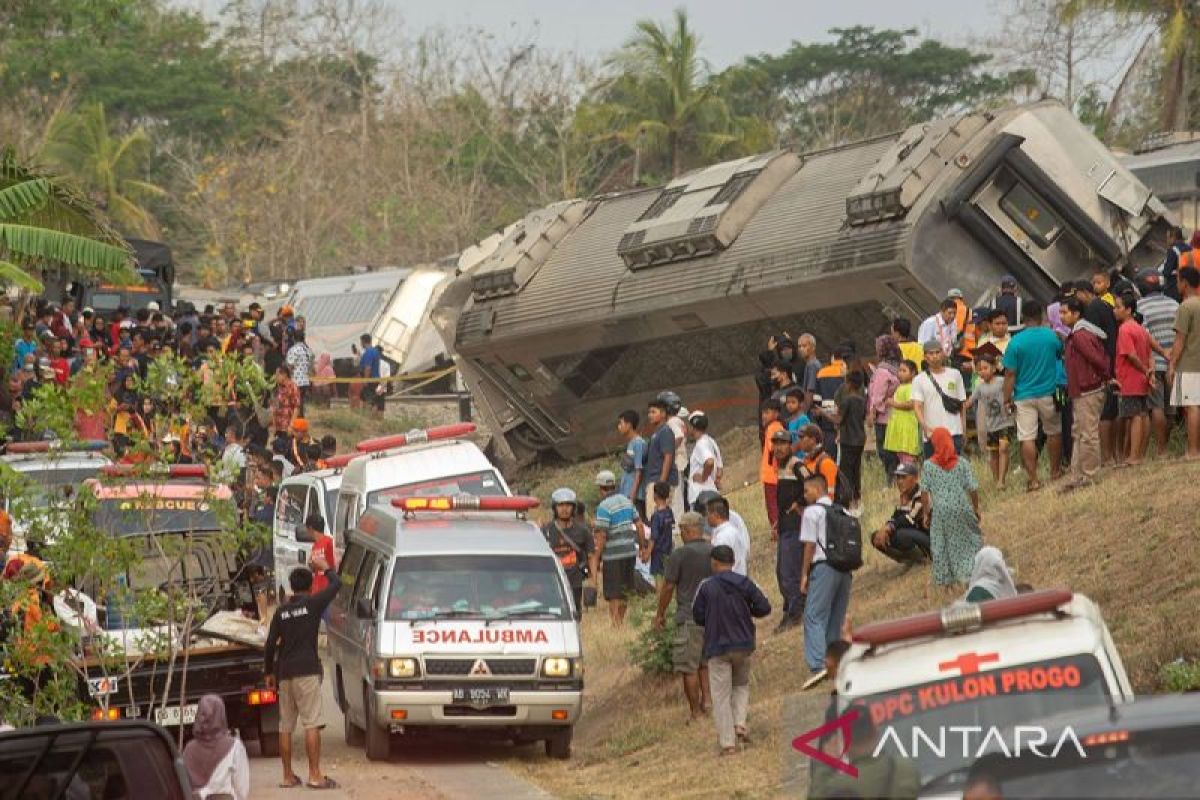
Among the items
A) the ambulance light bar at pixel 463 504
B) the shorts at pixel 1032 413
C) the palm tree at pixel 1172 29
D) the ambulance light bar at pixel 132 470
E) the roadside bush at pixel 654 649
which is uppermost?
the palm tree at pixel 1172 29

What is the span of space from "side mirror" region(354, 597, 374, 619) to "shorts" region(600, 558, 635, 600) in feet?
15.9

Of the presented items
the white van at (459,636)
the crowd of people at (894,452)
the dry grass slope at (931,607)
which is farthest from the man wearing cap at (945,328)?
the white van at (459,636)

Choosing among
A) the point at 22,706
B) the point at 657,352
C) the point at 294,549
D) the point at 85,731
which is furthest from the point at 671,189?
the point at 85,731

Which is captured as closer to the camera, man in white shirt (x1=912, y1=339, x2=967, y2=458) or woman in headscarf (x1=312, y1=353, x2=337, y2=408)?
man in white shirt (x1=912, y1=339, x2=967, y2=458)

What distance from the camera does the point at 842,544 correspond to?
56.1 feet

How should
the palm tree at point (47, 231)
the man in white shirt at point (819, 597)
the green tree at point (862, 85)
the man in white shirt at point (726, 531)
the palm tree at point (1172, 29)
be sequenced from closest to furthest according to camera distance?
the man in white shirt at point (819, 597), the man in white shirt at point (726, 531), the palm tree at point (47, 231), the palm tree at point (1172, 29), the green tree at point (862, 85)

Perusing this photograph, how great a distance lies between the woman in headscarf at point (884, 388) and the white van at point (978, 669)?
41.1 feet

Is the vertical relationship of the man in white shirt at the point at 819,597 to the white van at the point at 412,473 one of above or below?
below

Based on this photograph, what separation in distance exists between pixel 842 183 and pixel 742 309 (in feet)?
6.88

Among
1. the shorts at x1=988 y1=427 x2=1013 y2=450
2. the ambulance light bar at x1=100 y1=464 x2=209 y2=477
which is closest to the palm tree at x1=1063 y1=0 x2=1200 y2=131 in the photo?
the shorts at x1=988 y1=427 x2=1013 y2=450

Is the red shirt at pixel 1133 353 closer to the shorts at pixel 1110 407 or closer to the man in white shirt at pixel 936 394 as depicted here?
the shorts at pixel 1110 407

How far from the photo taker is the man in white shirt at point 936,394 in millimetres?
20578

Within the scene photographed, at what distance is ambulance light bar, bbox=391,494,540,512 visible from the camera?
63.6 ft

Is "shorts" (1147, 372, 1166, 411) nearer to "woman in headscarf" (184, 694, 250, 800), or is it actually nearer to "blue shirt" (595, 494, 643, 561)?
"blue shirt" (595, 494, 643, 561)
